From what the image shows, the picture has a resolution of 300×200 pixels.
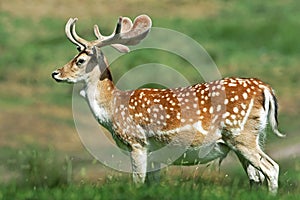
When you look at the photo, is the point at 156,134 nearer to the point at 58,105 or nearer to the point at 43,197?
the point at 43,197

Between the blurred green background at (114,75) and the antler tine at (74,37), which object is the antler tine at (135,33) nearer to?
the antler tine at (74,37)

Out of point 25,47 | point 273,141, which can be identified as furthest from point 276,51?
point 273,141

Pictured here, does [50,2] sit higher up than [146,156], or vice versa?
[50,2]

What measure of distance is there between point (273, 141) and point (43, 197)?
8345 mm

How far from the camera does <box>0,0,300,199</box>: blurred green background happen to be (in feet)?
30.0

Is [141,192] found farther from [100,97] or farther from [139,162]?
[100,97]

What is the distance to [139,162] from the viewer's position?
9.62m

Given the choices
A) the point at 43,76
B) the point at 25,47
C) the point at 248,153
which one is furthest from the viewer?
the point at 25,47

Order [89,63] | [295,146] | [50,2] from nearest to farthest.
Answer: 1. [89,63]
2. [295,146]
3. [50,2]

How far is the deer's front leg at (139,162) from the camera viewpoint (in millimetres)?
9625

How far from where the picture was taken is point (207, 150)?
30.8 ft

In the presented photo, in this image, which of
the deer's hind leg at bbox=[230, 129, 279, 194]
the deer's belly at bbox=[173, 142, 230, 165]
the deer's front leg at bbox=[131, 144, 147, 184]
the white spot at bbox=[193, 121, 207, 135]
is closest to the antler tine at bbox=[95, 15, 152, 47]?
the deer's front leg at bbox=[131, 144, 147, 184]

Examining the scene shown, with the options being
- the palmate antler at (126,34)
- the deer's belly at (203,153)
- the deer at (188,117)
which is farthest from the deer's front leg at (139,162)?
the palmate antler at (126,34)

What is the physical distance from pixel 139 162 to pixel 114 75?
1282 cm
